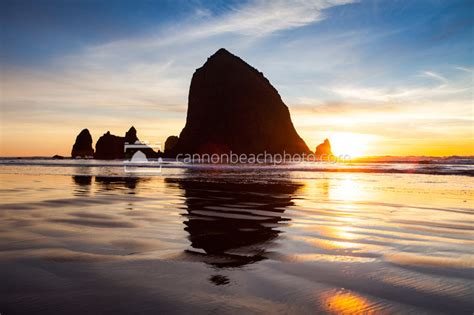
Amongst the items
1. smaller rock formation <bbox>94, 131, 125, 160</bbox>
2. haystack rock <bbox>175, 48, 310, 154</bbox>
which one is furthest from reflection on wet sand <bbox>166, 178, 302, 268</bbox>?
smaller rock formation <bbox>94, 131, 125, 160</bbox>

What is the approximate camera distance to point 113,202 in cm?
1057

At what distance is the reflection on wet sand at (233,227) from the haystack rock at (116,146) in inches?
5554

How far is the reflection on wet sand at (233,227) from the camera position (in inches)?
190

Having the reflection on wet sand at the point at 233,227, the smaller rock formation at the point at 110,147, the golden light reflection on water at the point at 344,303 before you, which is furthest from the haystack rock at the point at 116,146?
the golden light reflection on water at the point at 344,303

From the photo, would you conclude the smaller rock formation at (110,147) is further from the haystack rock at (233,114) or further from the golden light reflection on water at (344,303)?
the golden light reflection on water at (344,303)

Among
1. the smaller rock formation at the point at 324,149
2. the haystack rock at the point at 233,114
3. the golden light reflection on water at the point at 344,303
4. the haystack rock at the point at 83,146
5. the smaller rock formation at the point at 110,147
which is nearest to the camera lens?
the golden light reflection on water at the point at 344,303

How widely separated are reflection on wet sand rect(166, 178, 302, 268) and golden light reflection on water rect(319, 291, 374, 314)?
4.43 feet

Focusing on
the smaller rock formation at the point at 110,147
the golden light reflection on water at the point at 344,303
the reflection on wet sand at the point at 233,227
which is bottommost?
the reflection on wet sand at the point at 233,227

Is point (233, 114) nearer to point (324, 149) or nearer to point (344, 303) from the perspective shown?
point (324, 149)

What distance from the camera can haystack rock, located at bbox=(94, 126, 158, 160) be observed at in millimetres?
151375

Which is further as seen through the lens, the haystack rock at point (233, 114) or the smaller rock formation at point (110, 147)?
the smaller rock formation at point (110, 147)

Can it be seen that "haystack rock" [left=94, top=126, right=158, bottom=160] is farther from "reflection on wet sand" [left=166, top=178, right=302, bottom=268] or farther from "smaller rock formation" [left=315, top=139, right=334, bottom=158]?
"reflection on wet sand" [left=166, top=178, right=302, bottom=268]

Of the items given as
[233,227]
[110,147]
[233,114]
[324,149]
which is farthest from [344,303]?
[324,149]

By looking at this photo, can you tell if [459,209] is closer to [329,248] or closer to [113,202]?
[329,248]
